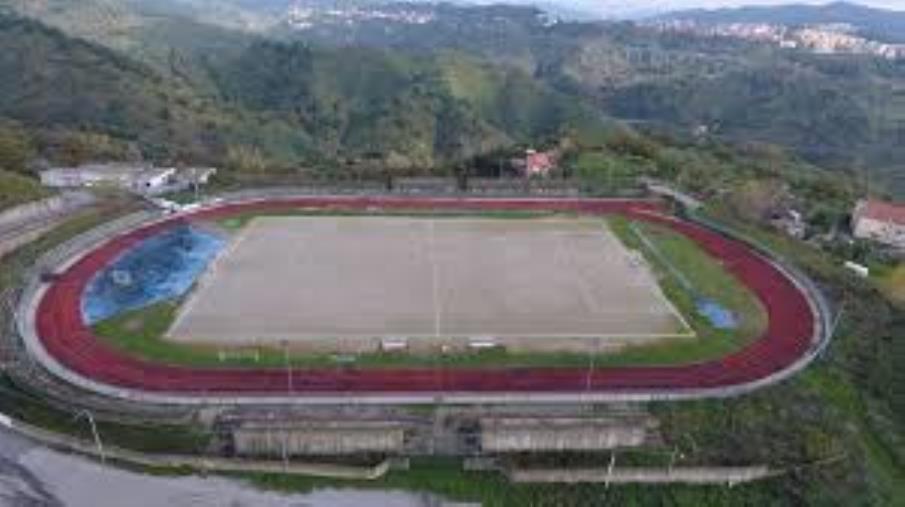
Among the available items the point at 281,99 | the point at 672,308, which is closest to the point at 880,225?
the point at 672,308

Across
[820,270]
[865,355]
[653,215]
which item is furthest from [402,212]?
[865,355]

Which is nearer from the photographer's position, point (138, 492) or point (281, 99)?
point (138, 492)

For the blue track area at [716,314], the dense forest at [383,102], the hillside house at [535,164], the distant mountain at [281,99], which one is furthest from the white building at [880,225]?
the dense forest at [383,102]

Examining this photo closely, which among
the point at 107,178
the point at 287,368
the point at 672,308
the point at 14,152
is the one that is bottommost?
the point at 672,308

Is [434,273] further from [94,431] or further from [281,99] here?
[281,99]

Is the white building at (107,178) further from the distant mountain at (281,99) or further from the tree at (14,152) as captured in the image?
the distant mountain at (281,99)

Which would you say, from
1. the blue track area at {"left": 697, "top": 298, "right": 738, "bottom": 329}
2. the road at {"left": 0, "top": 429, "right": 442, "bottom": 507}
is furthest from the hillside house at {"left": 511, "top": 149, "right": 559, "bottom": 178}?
the road at {"left": 0, "top": 429, "right": 442, "bottom": 507}

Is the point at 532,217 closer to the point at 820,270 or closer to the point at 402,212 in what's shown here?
the point at 402,212
